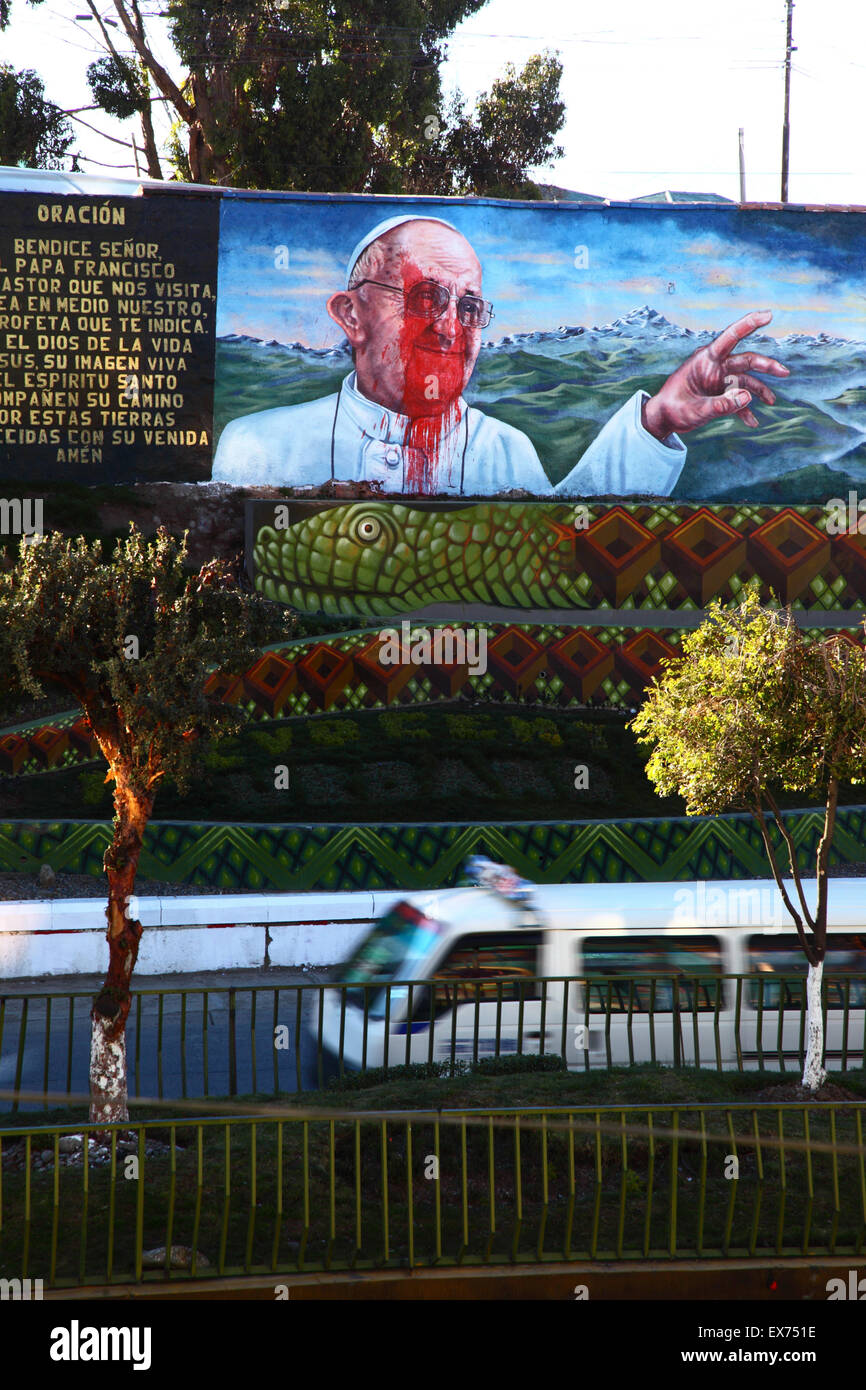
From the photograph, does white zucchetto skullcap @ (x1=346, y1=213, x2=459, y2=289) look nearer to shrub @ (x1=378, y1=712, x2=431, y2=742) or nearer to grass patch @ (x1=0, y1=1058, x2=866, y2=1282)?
shrub @ (x1=378, y1=712, x2=431, y2=742)

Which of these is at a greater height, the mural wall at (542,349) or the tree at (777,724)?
the mural wall at (542,349)

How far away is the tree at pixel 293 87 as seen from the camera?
97.9 ft

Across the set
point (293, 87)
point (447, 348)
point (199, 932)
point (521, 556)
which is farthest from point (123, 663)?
point (293, 87)

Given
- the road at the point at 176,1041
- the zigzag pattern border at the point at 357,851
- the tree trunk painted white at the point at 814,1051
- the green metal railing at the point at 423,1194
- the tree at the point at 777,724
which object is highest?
the tree at the point at 777,724

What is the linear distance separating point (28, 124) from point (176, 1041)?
1059 inches

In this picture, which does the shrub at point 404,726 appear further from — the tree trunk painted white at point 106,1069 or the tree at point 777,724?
the tree trunk painted white at point 106,1069

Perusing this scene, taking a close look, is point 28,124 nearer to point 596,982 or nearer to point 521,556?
point 521,556

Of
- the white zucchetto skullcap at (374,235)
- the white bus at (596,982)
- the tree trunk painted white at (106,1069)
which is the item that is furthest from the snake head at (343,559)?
the tree trunk painted white at (106,1069)

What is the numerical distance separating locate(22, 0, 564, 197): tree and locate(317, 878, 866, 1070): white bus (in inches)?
995

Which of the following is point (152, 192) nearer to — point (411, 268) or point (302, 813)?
point (411, 268)

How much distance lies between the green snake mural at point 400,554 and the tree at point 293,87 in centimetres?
1319

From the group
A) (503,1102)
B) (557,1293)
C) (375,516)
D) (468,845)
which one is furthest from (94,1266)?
(375,516)

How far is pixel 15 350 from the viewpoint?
22.5 metres

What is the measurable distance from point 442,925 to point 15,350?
1677cm
